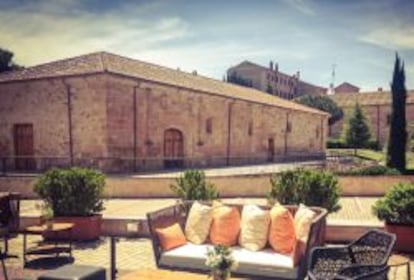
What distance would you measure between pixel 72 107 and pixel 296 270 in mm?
18032

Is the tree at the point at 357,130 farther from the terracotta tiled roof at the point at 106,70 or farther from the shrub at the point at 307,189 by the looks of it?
the shrub at the point at 307,189

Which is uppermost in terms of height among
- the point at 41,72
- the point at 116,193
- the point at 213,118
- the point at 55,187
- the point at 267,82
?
the point at 267,82

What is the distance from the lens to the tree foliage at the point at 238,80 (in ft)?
221

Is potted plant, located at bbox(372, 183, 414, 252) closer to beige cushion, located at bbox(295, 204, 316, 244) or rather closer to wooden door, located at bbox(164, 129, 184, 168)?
beige cushion, located at bbox(295, 204, 316, 244)

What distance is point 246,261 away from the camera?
234 inches

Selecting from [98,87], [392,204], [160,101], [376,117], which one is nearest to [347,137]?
[376,117]

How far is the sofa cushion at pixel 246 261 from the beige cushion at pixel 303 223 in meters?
0.36

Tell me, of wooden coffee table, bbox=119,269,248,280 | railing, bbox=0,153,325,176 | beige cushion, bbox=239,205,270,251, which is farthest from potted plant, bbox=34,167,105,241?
railing, bbox=0,153,325,176

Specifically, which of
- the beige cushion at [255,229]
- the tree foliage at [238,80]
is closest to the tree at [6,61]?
the tree foliage at [238,80]

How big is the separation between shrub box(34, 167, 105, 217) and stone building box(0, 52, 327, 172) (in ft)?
33.4

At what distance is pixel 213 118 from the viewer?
96.5 feet

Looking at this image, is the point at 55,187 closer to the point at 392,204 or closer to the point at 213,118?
the point at 392,204

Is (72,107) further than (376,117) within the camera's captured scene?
No

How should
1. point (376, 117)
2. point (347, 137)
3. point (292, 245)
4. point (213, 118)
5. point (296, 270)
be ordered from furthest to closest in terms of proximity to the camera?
point (376, 117), point (347, 137), point (213, 118), point (292, 245), point (296, 270)
